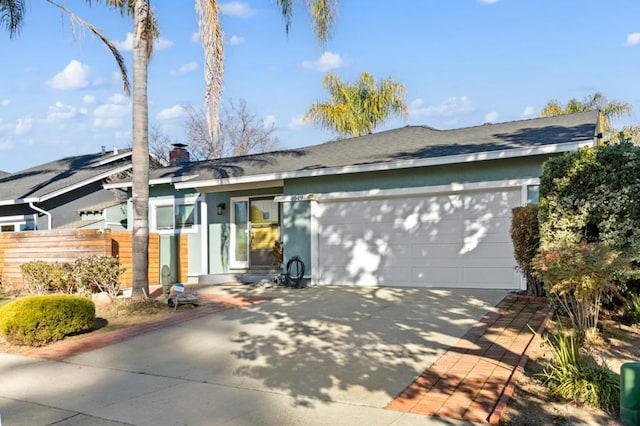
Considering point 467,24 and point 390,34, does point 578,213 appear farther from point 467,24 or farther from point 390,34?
point 467,24

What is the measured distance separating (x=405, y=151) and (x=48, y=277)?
926cm

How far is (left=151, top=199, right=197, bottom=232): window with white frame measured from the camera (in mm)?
15047

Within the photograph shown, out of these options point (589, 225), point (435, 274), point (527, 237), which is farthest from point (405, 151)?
point (589, 225)

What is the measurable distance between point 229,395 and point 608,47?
15.3 metres

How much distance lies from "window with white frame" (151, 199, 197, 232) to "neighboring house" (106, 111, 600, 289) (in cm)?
3

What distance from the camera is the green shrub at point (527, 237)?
27.8 feet

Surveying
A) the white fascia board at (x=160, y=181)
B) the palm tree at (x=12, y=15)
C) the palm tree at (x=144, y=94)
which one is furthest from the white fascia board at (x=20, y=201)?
the palm tree at (x=144, y=94)

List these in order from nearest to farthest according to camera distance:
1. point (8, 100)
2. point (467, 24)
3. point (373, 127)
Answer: point (467, 24) < point (8, 100) < point (373, 127)

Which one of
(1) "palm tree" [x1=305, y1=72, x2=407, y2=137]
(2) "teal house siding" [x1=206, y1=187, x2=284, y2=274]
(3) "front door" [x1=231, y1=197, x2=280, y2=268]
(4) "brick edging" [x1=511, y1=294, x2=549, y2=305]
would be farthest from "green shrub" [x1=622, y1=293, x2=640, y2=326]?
(1) "palm tree" [x1=305, y1=72, x2=407, y2=137]

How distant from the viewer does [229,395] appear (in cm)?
483

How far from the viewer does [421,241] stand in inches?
443

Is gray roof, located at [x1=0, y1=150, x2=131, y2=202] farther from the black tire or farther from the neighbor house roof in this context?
the black tire

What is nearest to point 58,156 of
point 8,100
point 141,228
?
point 8,100

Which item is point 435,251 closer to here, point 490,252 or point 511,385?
point 490,252
